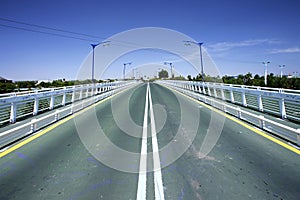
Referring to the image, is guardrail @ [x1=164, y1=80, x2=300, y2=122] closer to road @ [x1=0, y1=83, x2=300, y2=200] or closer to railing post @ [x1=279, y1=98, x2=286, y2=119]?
railing post @ [x1=279, y1=98, x2=286, y2=119]

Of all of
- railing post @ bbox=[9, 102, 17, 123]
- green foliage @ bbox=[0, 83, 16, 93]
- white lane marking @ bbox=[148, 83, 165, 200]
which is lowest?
white lane marking @ bbox=[148, 83, 165, 200]

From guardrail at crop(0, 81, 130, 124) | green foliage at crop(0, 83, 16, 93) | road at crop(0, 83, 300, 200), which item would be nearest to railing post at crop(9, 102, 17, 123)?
guardrail at crop(0, 81, 130, 124)

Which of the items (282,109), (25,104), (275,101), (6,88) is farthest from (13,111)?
(6,88)

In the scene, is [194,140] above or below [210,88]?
below

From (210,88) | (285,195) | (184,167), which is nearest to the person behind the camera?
(285,195)

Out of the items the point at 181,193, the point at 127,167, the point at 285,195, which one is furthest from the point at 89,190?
the point at 285,195

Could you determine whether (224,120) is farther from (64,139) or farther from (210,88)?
(210,88)

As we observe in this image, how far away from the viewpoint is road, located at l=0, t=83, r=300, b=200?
11.3ft

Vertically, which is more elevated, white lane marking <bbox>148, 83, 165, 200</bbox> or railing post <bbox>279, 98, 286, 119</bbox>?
railing post <bbox>279, 98, 286, 119</bbox>

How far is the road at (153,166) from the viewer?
343 centimetres

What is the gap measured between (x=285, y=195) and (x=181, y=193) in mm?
1687

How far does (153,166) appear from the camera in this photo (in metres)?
4.50

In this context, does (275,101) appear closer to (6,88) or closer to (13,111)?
(13,111)

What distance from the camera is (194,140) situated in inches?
247
